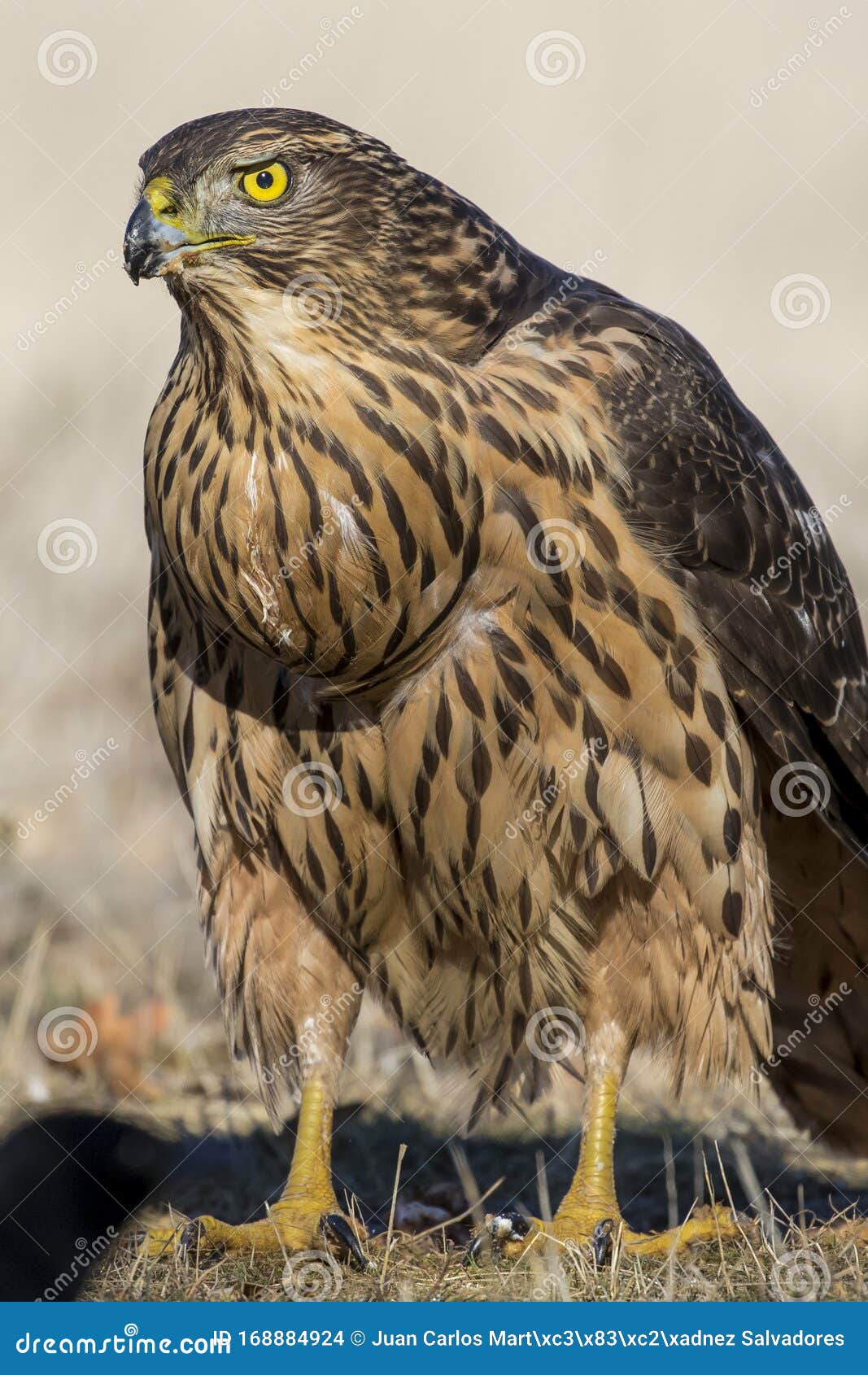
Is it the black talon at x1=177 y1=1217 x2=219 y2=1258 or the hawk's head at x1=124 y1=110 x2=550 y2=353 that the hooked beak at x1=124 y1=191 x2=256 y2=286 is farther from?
the black talon at x1=177 y1=1217 x2=219 y2=1258

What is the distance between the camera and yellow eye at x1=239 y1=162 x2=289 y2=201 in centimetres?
361

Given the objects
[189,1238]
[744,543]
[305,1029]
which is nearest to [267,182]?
[744,543]

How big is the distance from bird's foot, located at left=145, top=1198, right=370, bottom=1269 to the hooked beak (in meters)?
2.44

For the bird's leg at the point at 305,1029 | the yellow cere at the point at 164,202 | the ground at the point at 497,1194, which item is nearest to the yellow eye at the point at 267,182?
the yellow cere at the point at 164,202

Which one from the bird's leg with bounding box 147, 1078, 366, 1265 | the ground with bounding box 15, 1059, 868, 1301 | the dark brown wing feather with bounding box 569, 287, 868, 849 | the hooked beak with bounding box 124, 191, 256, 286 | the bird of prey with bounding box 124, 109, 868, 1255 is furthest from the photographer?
the bird's leg with bounding box 147, 1078, 366, 1265

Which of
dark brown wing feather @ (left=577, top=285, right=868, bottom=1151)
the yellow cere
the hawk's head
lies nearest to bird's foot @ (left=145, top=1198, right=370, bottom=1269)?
dark brown wing feather @ (left=577, top=285, right=868, bottom=1151)

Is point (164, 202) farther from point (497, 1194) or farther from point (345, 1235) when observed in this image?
point (497, 1194)

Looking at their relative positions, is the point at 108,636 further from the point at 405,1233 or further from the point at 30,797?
the point at 405,1233

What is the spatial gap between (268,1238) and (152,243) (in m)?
2.63

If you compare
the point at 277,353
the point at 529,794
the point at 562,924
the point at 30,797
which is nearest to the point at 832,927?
the point at 562,924

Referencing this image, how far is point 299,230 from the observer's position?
3.64m

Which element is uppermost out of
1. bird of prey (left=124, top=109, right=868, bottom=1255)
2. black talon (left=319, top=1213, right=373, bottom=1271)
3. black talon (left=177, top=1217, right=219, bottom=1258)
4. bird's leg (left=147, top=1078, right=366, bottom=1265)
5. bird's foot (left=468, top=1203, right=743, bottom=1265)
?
bird of prey (left=124, top=109, right=868, bottom=1255)

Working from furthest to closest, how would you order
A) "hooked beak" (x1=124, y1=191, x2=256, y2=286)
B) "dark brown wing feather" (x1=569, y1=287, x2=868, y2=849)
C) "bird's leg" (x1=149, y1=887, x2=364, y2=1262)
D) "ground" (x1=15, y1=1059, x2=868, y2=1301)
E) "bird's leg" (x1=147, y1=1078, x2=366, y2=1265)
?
1. "bird's leg" (x1=149, y1=887, x2=364, y2=1262)
2. "bird's leg" (x1=147, y1=1078, x2=366, y2=1265)
3. "dark brown wing feather" (x1=569, y1=287, x2=868, y2=849)
4. "ground" (x1=15, y1=1059, x2=868, y2=1301)
5. "hooked beak" (x1=124, y1=191, x2=256, y2=286)

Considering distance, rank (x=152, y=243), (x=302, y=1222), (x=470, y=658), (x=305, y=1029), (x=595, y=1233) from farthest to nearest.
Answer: (x=305, y=1029), (x=302, y=1222), (x=595, y=1233), (x=470, y=658), (x=152, y=243)
